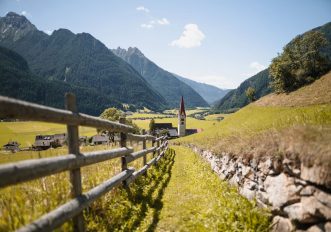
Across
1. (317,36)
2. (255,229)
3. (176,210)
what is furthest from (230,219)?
(317,36)

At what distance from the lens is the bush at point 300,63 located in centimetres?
5366

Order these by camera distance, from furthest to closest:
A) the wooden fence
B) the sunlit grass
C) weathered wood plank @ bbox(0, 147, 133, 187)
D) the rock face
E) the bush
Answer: the bush, the rock face, the sunlit grass, the wooden fence, weathered wood plank @ bbox(0, 147, 133, 187)

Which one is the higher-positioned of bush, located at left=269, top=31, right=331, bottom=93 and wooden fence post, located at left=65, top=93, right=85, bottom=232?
bush, located at left=269, top=31, right=331, bottom=93

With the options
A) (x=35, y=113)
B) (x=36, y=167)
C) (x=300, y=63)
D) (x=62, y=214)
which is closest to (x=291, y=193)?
(x=62, y=214)

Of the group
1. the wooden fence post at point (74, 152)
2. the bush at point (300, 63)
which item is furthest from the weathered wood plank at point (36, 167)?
the bush at point (300, 63)

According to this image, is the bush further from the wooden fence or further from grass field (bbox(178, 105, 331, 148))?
the wooden fence

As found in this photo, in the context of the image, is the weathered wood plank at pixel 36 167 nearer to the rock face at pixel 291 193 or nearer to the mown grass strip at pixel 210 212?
the mown grass strip at pixel 210 212

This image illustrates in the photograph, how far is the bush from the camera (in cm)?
5366

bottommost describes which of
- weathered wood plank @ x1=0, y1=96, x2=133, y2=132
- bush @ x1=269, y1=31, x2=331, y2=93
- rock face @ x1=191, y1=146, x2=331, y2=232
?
rock face @ x1=191, y1=146, x2=331, y2=232

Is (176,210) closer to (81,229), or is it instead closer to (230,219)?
(230,219)

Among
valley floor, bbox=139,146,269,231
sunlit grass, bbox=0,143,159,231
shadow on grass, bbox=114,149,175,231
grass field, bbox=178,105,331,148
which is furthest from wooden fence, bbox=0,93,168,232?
grass field, bbox=178,105,331,148

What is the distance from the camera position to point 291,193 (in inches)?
181

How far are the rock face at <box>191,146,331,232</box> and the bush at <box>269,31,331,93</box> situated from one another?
5401 cm

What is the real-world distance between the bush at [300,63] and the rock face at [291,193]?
5401 cm
